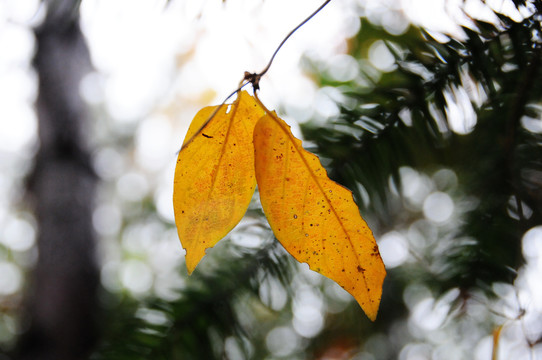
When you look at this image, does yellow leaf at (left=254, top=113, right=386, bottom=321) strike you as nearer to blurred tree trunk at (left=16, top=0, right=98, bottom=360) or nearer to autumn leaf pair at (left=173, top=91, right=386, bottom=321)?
autumn leaf pair at (left=173, top=91, right=386, bottom=321)

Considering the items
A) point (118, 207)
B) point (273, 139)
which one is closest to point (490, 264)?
point (273, 139)

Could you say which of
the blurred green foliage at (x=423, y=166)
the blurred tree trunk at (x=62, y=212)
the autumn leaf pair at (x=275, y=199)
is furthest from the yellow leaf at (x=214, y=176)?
the blurred tree trunk at (x=62, y=212)

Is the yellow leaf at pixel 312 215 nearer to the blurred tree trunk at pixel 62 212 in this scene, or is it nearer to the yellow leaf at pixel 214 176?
the yellow leaf at pixel 214 176

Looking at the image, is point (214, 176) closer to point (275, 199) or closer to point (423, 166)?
point (275, 199)

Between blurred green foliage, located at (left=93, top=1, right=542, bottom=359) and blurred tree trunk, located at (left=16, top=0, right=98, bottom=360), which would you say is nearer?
blurred green foliage, located at (left=93, top=1, right=542, bottom=359)

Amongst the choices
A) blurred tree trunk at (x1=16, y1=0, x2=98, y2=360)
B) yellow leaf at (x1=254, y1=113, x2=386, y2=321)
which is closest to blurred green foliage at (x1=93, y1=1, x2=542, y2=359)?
yellow leaf at (x1=254, y1=113, x2=386, y2=321)

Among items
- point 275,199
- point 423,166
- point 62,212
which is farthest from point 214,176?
point 62,212

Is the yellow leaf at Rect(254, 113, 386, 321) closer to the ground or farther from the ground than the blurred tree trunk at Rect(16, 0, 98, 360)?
closer to the ground
